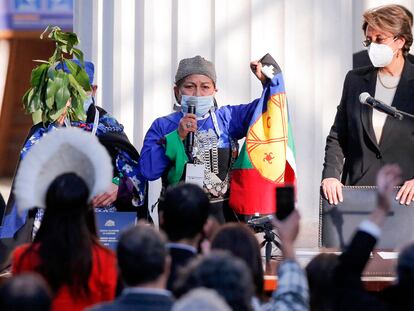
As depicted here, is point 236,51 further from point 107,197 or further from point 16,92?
point 16,92

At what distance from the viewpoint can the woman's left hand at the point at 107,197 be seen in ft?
24.8

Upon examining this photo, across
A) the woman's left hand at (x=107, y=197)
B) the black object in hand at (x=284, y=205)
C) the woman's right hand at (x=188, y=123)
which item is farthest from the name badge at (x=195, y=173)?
the black object in hand at (x=284, y=205)

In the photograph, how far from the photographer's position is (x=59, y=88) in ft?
24.5

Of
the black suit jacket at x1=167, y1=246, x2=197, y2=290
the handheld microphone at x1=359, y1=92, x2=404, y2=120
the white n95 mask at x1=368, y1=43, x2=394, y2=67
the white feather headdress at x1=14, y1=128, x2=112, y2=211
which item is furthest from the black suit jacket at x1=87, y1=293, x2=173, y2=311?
the white n95 mask at x1=368, y1=43, x2=394, y2=67

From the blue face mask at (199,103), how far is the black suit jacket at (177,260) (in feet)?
6.47

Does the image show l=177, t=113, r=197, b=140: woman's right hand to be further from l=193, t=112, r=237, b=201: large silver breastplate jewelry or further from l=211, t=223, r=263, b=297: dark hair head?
l=211, t=223, r=263, b=297: dark hair head

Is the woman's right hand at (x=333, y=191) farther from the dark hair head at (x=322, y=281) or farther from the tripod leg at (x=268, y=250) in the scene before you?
the dark hair head at (x=322, y=281)

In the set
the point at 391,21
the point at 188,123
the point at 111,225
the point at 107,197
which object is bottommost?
the point at 111,225

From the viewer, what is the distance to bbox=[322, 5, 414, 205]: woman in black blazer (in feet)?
24.0

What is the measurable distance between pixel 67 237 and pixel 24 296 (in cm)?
92

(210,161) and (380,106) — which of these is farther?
(210,161)

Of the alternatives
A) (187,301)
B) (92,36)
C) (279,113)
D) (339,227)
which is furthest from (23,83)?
(187,301)

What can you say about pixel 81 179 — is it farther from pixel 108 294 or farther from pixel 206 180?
pixel 206 180

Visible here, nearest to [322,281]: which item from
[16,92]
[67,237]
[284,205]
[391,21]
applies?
[284,205]
